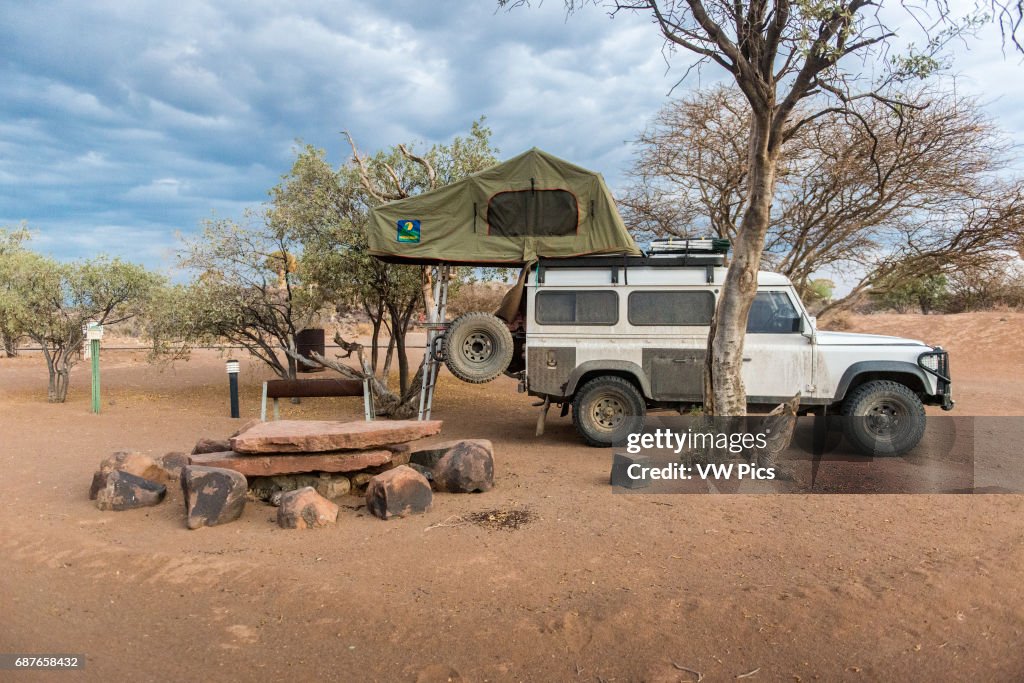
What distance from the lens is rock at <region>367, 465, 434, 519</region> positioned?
565 centimetres

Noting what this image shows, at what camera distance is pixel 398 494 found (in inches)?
224

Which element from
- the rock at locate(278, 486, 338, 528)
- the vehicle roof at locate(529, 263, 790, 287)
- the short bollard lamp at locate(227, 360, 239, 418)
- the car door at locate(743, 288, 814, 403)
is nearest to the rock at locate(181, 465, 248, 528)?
the rock at locate(278, 486, 338, 528)

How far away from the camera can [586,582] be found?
433 centimetres

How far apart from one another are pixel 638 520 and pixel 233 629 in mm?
3128

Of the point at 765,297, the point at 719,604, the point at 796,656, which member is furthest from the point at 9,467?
the point at 765,297

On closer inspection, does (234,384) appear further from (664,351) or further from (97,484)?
(664,351)

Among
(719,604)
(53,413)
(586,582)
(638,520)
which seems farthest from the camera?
(53,413)

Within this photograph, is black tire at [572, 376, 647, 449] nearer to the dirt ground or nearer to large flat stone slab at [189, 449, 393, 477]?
the dirt ground

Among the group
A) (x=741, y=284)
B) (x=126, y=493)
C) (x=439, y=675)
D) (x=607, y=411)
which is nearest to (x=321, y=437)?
(x=126, y=493)

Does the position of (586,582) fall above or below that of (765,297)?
below

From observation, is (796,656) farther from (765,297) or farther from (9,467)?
(9,467)

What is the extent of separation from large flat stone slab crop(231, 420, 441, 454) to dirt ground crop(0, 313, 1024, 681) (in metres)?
0.58

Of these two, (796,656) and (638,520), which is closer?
(796,656)

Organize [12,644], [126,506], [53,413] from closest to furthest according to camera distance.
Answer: [12,644], [126,506], [53,413]
